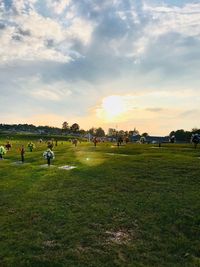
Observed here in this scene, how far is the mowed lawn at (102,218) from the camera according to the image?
2073cm

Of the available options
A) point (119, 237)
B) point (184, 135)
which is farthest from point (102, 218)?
point (184, 135)

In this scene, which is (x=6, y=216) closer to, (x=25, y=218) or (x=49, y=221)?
(x=25, y=218)

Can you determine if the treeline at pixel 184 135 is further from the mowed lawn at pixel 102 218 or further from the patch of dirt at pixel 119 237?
the patch of dirt at pixel 119 237

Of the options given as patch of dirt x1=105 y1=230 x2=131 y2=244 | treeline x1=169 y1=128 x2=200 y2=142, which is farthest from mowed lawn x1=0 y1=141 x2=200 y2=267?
treeline x1=169 y1=128 x2=200 y2=142

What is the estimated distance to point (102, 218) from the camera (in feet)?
87.1

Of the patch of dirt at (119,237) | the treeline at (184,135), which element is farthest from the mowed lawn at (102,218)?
the treeline at (184,135)

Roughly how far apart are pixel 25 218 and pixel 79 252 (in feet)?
25.3

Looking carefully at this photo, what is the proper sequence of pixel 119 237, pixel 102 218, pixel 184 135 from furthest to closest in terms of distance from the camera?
pixel 184 135
pixel 102 218
pixel 119 237

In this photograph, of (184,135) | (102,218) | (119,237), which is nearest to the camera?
(119,237)

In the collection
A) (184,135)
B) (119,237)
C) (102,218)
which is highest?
(184,135)

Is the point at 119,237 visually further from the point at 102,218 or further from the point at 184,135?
the point at 184,135

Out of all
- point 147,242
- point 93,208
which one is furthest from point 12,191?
point 147,242

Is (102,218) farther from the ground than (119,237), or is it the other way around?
(102,218)

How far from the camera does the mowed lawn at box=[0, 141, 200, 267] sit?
816 inches
